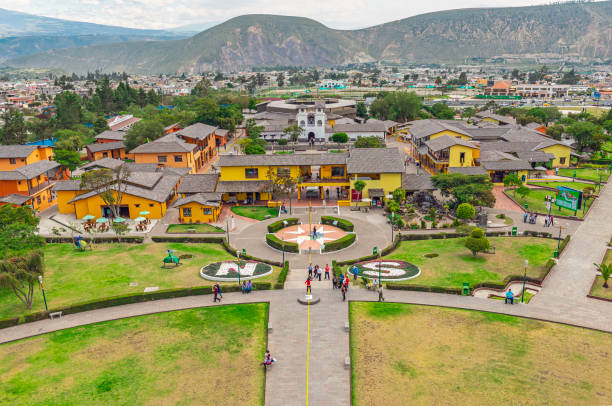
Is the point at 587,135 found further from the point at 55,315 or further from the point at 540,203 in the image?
the point at 55,315

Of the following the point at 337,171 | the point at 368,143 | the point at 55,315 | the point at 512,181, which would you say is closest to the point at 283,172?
the point at 337,171

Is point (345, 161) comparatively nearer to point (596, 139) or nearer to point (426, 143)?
point (426, 143)

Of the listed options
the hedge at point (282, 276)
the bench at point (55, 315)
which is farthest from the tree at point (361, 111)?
the bench at point (55, 315)

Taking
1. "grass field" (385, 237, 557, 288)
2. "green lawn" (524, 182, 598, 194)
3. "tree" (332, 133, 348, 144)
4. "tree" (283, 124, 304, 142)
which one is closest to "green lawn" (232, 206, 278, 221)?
"grass field" (385, 237, 557, 288)

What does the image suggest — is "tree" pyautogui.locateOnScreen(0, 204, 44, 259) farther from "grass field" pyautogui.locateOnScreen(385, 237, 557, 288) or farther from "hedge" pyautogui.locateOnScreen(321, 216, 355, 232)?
"grass field" pyautogui.locateOnScreen(385, 237, 557, 288)

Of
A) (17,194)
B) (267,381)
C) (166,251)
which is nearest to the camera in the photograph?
(267,381)

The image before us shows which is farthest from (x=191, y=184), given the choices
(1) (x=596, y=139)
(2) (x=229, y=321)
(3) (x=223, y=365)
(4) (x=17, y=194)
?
(1) (x=596, y=139)

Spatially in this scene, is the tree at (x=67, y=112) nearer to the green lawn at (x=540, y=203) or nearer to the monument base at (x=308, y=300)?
the green lawn at (x=540, y=203)
